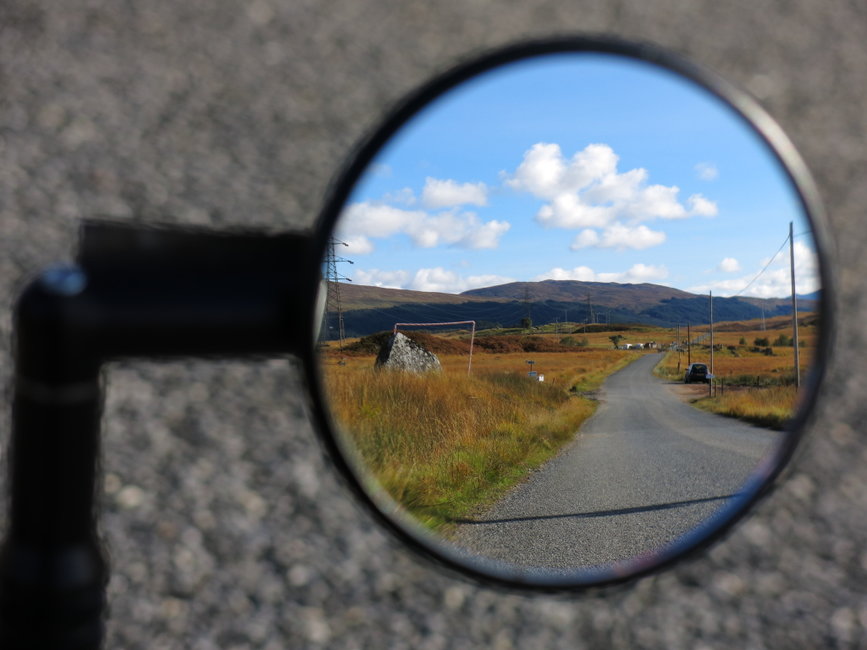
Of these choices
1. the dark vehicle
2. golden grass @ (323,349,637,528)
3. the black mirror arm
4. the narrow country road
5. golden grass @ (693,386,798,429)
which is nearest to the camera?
the black mirror arm

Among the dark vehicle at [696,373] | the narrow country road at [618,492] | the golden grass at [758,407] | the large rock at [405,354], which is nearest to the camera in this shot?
the narrow country road at [618,492]

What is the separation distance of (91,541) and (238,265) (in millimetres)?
167

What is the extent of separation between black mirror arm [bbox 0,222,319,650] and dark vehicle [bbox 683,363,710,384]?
34.1 meters

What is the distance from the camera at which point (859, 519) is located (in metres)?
1.40

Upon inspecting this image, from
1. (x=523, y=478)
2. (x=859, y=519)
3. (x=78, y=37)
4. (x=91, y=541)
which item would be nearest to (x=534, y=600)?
(x=859, y=519)

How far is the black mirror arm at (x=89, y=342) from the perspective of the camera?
353 millimetres

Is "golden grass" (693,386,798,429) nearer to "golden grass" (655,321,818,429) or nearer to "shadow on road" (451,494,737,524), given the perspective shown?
"golden grass" (655,321,818,429)

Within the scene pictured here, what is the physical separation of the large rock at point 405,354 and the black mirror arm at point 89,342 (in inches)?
331

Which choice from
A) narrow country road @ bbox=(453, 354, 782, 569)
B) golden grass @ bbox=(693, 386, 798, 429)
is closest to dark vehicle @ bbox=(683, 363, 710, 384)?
golden grass @ bbox=(693, 386, 798, 429)

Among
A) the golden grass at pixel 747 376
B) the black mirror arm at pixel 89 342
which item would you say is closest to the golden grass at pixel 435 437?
the black mirror arm at pixel 89 342

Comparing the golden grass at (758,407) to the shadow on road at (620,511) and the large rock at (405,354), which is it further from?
the shadow on road at (620,511)

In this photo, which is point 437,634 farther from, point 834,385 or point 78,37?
point 78,37

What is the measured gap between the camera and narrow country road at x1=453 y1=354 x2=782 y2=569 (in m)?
3.23

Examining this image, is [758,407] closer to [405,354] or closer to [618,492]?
[405,354]
